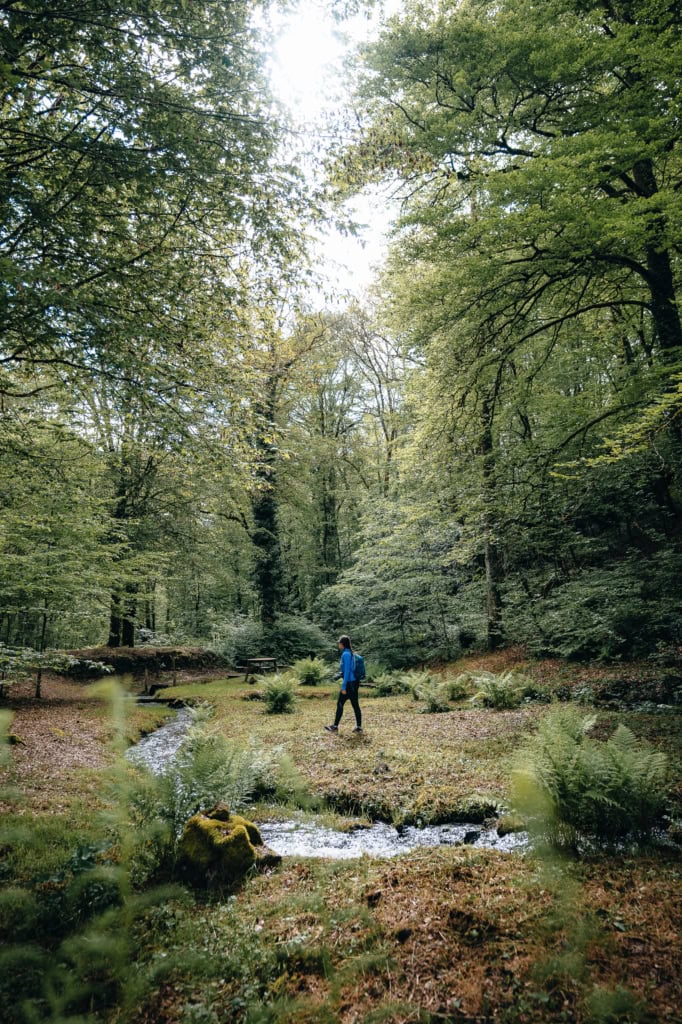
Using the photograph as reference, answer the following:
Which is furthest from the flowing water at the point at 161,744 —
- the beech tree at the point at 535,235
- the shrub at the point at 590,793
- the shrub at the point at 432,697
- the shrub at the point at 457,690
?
the beech tree at the point at 535,235

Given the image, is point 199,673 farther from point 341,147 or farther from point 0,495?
point 341,147

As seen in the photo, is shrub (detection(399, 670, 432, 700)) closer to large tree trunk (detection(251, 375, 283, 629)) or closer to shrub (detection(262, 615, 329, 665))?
shrub (detection(262, 615, 329, 665))

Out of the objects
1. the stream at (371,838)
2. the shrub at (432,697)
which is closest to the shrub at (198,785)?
the stream at (371,838)

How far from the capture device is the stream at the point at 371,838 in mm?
5012

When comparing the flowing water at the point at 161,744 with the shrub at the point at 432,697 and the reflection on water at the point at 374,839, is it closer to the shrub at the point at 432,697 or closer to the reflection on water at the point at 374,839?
the reflection on water at the point at 374,839

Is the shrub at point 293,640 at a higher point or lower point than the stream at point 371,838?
higher

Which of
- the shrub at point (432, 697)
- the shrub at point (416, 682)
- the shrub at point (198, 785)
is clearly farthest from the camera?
the shrub at point (416, 682)

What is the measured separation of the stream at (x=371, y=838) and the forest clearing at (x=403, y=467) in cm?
5

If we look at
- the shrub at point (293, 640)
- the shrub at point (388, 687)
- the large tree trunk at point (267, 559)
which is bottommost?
the shrub at point (388, 687)

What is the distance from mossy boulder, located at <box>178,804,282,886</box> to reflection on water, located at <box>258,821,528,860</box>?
60 cm

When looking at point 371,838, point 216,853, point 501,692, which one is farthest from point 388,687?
point 216,853

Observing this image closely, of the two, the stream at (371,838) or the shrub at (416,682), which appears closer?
the stream at (371,838)

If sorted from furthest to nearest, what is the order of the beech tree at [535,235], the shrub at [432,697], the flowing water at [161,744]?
the shrub at [432,697] < the flowing water at [161,744] < the beech tree at [535,235]

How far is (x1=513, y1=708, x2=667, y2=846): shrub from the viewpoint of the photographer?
4.35m
